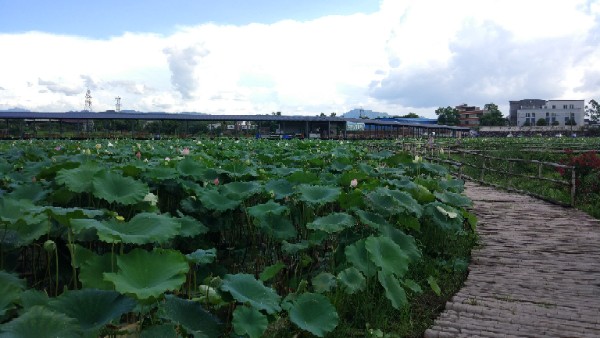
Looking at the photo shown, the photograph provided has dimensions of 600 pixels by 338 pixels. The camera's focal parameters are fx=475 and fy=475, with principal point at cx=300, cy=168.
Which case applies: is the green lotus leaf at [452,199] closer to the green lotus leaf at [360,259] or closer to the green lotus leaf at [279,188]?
the green lotus leaf at [279,188]

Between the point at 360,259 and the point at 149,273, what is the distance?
1641mm

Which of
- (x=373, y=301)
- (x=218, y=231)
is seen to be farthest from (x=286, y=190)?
(x=373, y=301)

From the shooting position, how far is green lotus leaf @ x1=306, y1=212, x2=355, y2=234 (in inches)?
129

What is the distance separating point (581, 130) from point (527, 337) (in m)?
84.5

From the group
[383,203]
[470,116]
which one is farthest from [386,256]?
[470,116]

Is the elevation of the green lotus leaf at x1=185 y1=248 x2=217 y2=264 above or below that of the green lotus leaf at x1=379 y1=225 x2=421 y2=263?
above

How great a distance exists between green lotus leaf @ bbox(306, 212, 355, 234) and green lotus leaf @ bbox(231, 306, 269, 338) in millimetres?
1141

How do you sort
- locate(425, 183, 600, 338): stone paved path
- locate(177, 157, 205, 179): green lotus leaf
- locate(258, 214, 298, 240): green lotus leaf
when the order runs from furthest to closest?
locate(177, 157, 205, 179): green lotus leaf
locate(258, 214, 298, 240): green lotus leaf
locate(425, 183, 600, 338): stone paved path

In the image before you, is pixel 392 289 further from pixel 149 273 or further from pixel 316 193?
pixel 149 273

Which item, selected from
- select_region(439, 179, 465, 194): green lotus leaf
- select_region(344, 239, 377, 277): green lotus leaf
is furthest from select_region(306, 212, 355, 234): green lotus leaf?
select_region(439, 179, 465, 194): green lotus leaf

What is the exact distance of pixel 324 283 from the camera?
3240 mm

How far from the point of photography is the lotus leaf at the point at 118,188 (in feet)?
9.58

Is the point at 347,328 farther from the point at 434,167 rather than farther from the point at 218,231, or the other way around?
the point at 434,167

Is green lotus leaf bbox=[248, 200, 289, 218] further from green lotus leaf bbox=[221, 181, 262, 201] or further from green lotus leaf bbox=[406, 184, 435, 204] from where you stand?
green lotus leaf bbox=[406, 184, 435, 204]
